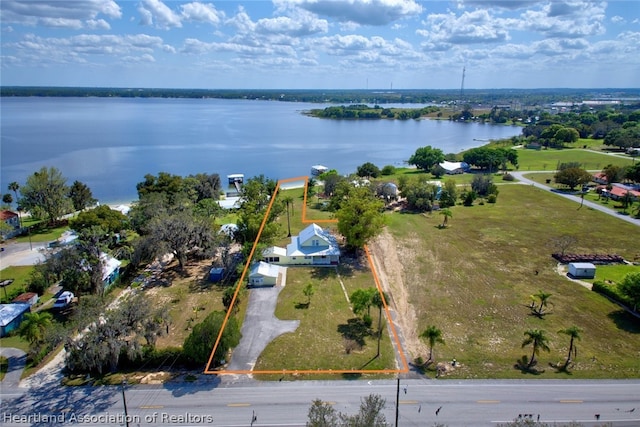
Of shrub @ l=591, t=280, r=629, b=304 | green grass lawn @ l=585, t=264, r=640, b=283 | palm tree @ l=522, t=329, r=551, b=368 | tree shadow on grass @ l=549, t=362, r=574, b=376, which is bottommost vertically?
tree shadow on grass @ l=549, t=362, r=574, b=376

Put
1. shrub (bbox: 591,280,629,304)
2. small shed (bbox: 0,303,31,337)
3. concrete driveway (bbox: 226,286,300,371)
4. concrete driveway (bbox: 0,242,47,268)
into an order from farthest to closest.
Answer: concrete driveway (bbox: 0,242,47,268) < shrub (bbox: 591,280,629,304) < small shed (bbox: 0,303,31,337) < concrete driveway (bbox: 226,286,300,371)

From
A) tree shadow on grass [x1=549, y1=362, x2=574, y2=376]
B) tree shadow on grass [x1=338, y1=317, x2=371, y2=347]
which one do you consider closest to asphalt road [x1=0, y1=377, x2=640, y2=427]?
tree shadow on grass [x1=549, y1=362, x2=574, y2=376]

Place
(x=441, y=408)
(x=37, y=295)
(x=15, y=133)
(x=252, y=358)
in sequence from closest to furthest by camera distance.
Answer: (x=441, y=408) < (x=252, y=358) < (x=37, y=295) < (x=15, y=133)

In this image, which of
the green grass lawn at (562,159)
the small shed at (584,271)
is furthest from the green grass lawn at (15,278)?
the green grass lawn at (562,159)

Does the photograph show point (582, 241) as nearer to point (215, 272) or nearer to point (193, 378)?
point (215, 272)

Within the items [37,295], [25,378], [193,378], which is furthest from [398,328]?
[37,295]

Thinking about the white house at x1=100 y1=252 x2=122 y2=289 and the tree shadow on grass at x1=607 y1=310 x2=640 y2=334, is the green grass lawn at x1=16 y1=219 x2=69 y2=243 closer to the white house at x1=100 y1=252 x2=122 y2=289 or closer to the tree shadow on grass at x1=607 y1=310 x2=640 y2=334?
the white house at x1=100 y1=252 x2=122 y2=289

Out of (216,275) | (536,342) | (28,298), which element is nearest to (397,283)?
(536,342)
